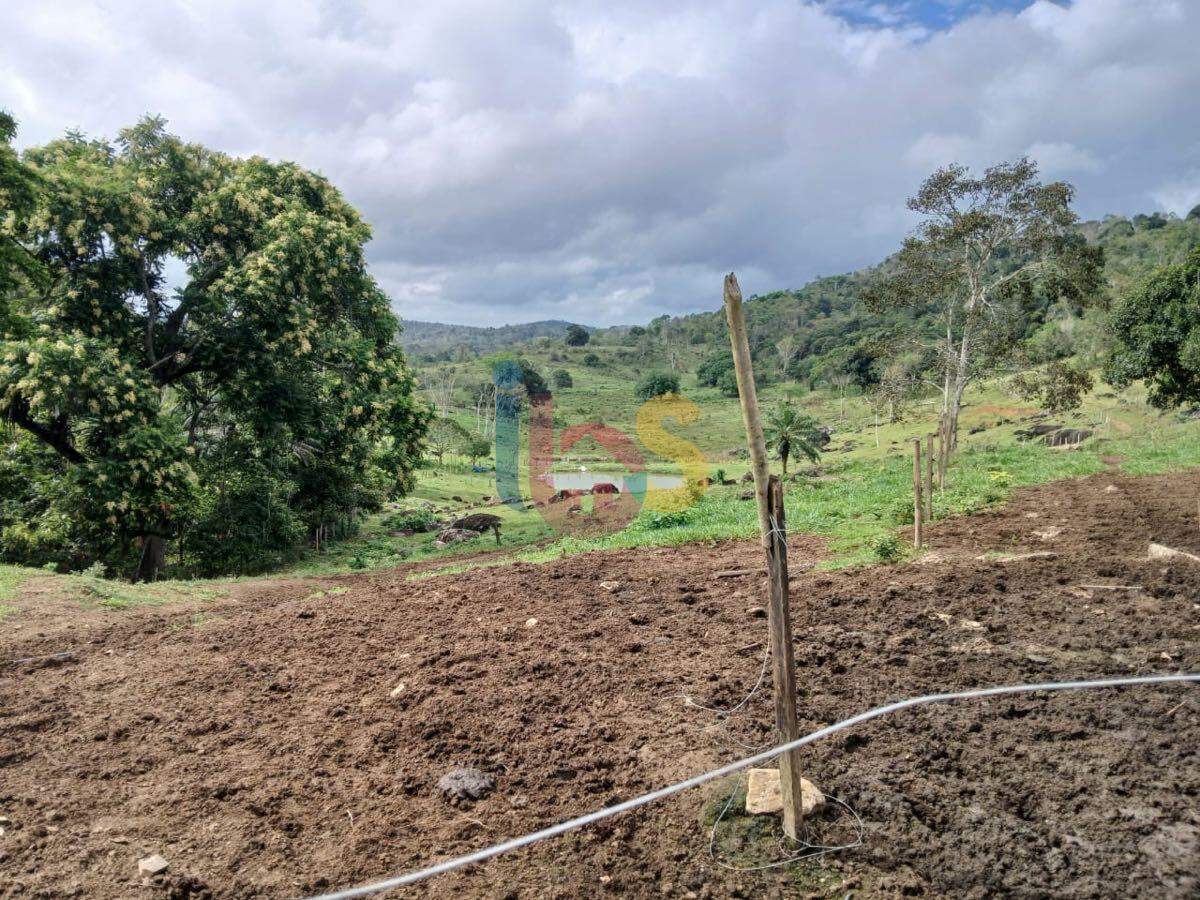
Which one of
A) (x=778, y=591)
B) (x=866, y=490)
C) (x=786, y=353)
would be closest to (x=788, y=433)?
(x=866, y=490)

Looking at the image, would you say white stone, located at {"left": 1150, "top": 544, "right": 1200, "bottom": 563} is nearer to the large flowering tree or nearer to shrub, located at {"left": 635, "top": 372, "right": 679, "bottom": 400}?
the large flowering tree

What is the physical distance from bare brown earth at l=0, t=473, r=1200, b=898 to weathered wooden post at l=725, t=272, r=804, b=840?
351 millimetres

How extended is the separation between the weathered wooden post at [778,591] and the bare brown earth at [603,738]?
0.35m

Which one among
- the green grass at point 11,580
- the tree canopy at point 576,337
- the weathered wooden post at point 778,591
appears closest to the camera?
the weathered wooden post at point 778,591

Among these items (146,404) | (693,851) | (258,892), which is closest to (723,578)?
(693,851)

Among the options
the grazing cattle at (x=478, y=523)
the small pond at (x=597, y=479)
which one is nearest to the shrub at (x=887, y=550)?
the grazing cattle at (x=478, y=523)

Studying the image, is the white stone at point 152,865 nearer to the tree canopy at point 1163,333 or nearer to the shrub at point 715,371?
the tree canopy at point 1163,333

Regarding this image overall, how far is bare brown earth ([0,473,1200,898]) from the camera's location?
306cm

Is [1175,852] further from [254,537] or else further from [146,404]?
[254,537]

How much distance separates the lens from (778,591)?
314 cm

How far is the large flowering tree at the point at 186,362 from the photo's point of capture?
11828mm

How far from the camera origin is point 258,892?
310cm

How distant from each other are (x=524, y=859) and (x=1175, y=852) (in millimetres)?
2834

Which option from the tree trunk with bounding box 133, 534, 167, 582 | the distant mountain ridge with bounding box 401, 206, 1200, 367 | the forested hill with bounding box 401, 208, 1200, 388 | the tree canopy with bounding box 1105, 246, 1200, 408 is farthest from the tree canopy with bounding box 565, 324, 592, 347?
the tree trunk with bounding box 133, 534, 167, 582
